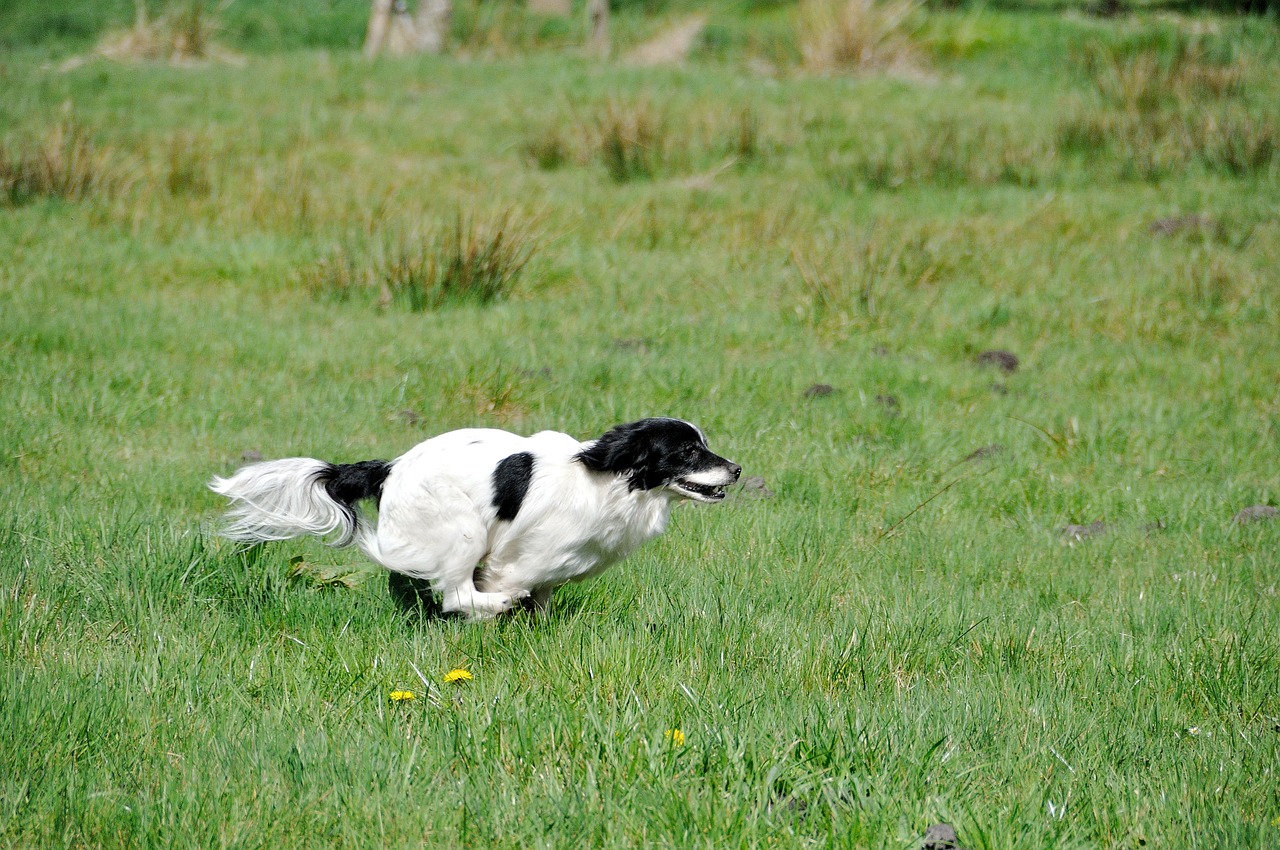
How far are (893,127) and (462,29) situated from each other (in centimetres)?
957

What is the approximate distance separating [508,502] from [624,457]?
16.9 inches

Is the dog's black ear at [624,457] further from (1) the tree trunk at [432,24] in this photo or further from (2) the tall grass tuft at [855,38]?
(1) the tree trunk at [432,24]

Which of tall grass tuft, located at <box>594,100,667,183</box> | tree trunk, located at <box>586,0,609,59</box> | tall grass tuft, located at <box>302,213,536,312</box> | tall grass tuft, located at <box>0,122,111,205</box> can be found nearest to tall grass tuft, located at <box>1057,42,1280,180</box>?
tall grass tuft, located at <box>594,100,667,183</box>

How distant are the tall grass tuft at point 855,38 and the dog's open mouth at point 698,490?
45.4 feet

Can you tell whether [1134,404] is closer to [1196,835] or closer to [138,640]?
[1196,835]

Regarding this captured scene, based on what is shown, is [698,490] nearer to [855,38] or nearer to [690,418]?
[690,418]

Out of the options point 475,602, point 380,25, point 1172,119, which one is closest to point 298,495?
point 475,602

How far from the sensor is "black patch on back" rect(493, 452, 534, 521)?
13.4 ft

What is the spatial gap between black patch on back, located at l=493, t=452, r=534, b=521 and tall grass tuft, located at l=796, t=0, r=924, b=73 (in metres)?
13.9

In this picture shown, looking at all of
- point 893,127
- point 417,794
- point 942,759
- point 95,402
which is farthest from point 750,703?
point 893,127

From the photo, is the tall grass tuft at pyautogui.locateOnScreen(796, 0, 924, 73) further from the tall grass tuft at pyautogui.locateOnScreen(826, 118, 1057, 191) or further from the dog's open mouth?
the dog's open mouth

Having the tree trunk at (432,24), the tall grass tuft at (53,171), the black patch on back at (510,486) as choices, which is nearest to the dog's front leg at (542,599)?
the black patch on back at (510,486)

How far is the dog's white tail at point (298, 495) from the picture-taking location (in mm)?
4320

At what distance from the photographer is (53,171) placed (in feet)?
33.9
